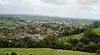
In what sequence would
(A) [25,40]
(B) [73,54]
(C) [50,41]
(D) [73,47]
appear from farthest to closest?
(A) [25,40] → (C) [50,41] → (D) [73,47] → (B) [73,54]

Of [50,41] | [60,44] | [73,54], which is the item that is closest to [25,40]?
[50,41]

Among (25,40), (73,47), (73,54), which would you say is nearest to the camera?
(73,54)

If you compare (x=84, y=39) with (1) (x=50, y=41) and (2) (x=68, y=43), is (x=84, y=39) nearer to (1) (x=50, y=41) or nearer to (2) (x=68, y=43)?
(2) (x=68, y=43)

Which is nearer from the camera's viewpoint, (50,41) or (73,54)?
(73,54)

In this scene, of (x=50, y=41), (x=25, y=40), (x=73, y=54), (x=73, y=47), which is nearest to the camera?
(x=73, y=54)

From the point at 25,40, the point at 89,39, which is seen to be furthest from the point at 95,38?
the point at 25,40

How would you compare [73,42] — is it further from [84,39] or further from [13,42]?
[13,42]

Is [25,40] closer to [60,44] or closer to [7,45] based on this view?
[7,45]

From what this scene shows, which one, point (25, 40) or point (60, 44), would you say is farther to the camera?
point (25, 40)
